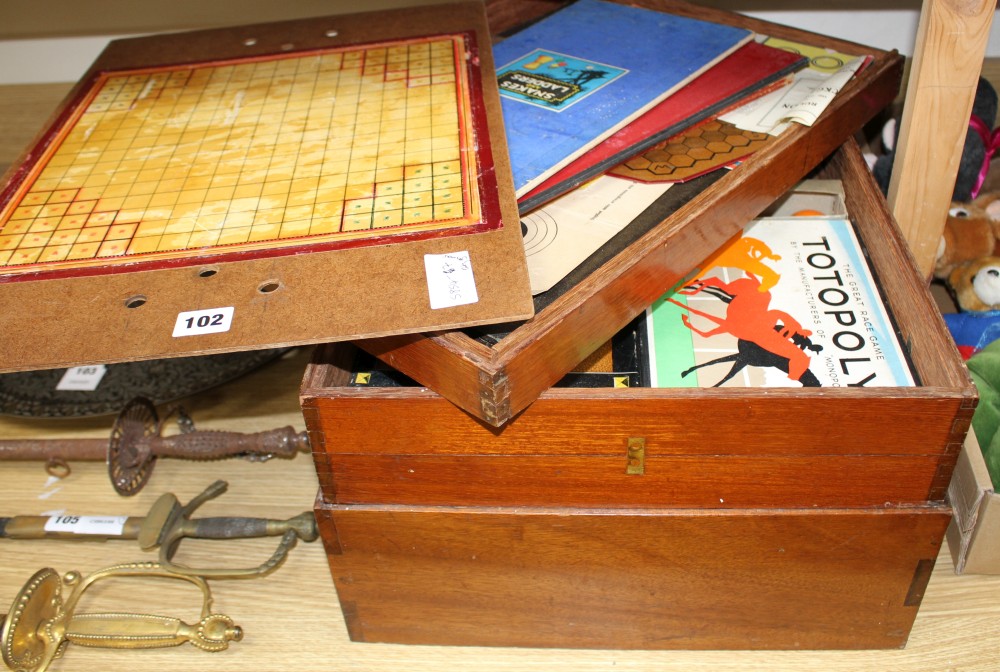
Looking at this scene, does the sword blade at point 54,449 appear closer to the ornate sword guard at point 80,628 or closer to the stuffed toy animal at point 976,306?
the ornate sword guard at point 80,628

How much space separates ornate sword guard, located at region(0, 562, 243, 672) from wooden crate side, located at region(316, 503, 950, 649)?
120 mm

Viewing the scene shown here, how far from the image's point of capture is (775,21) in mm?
1150

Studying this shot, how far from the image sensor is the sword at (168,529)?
2.73ft

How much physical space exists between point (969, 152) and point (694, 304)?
1.50 ft

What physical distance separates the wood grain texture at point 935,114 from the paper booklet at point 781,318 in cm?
8

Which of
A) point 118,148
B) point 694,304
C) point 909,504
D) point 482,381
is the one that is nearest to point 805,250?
point 694,304

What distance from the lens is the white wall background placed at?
112 centimetres

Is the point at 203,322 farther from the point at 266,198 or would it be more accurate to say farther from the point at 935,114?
the point at 935,114

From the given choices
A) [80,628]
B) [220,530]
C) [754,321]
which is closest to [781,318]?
[754,321]

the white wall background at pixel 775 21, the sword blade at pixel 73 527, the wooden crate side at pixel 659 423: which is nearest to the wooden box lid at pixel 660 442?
the wooden crate side at pixel 659 423

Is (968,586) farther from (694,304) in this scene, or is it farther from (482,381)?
(482,381)

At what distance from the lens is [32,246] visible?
27.5 inches

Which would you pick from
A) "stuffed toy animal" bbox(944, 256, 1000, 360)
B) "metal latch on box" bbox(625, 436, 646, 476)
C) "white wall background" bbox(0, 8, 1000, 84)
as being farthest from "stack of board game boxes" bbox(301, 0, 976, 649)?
"white wall background" bbox(0, 8, 1000, 84)

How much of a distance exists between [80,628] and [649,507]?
49 centimetres
